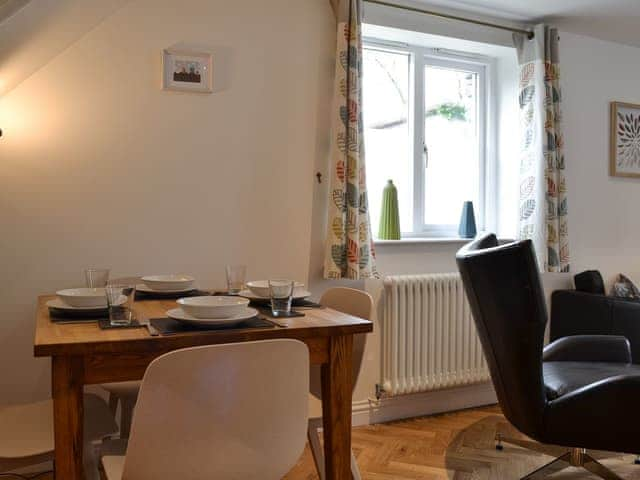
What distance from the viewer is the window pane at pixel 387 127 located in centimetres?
321

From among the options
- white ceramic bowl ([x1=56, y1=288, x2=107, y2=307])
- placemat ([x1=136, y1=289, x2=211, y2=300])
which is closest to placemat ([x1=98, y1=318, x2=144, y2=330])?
white ceramic bowl ([x1=56, y1=288, x2=107, y2=307])

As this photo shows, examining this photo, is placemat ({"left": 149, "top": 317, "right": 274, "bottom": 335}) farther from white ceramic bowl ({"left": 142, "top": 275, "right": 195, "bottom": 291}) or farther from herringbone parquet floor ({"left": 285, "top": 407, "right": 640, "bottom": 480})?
herringbone parquet floor ({"left": 285, "top": 407, "right": 640, "bottom": 480})

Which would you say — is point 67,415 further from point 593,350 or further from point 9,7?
point 593,350

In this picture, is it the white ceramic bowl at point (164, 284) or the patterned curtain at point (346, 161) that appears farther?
the patterned curtain at point (346, 161)

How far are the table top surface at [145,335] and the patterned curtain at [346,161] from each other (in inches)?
37.7

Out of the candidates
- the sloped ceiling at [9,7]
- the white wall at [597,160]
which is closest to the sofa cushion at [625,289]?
the white wall at [597,160]

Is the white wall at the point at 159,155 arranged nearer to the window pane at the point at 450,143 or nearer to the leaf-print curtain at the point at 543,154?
the window pane at the point at 450,143

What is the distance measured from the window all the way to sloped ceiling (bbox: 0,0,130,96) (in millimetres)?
1494

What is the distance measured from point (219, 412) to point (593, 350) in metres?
1.93

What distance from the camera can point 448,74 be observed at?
3455mm

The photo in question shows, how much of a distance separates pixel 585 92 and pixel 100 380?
3393 mm

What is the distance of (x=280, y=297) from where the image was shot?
171 centimetres

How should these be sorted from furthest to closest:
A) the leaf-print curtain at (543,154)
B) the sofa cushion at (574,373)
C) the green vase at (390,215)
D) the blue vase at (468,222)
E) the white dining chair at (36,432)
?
the blue vase at (468,222) < the leaf-print curtain at (543,154) < the green vase at (390,215) < the sofa cushion at (574,373) < the white dining chair at (36,432)

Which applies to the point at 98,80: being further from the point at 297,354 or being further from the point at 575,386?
the point at 575,386
